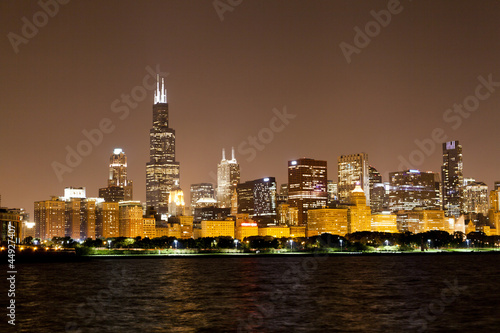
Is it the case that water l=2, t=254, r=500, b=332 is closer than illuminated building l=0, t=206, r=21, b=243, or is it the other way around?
water l=2, t=254, r=500, b=332

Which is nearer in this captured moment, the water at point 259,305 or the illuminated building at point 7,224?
the water at point 259,305

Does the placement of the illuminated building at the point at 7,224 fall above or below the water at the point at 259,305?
above

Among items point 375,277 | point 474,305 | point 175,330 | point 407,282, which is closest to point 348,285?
point 407,282

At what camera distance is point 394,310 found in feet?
189

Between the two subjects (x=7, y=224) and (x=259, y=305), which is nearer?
(x=259, y=305)

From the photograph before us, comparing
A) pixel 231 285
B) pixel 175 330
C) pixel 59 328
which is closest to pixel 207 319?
pixel 175 330

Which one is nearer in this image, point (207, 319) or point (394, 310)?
point (207, 319)

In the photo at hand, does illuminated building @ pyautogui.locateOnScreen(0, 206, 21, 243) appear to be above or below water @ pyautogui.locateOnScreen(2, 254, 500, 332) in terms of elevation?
above

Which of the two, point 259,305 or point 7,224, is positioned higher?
point 7,224

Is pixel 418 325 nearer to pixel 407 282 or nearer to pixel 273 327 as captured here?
pixel 273 327

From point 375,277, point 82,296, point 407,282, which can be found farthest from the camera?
point 375,277

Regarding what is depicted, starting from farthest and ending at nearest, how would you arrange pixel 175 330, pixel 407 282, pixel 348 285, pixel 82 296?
1. pixel 407 282
2. pixel 348 285
3. pixel 82 296
4. pixel 175 330

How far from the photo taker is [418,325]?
162 feet

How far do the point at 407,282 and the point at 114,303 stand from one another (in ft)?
146
